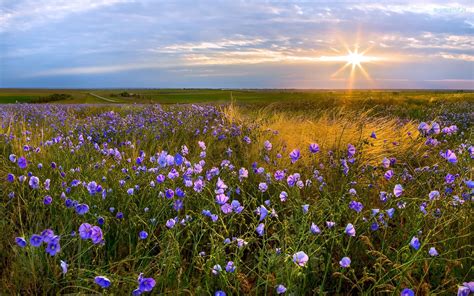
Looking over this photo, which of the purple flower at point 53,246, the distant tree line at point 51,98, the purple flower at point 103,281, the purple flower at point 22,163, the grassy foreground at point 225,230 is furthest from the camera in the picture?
the distant tree line at point 51,98

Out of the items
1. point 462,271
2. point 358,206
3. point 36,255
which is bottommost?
point 462,271

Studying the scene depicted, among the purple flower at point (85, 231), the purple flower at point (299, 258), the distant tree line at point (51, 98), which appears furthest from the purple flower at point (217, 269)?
the distant tree line at point (51, 98)

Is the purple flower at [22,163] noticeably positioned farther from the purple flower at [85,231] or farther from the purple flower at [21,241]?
the purple flower at [85,231]

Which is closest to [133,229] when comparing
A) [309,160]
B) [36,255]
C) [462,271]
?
[36,255]

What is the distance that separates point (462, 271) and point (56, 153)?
12.0ft

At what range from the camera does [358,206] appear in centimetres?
227

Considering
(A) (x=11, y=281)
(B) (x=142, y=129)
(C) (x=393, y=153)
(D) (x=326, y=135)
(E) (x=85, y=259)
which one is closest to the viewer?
(A) (x=11, y=281)

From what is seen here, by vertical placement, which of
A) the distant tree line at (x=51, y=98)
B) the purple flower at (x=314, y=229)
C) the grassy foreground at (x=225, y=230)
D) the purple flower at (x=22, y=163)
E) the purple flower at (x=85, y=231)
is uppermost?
the distant tree line at (x=51, y=98)

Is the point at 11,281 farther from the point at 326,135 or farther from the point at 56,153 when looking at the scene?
the point at 326,135

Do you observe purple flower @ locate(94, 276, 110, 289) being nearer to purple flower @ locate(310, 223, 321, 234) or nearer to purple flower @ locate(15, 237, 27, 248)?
purple flower @ locate(15, 237, 27, 248)

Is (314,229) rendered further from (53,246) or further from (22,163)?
(22,163)

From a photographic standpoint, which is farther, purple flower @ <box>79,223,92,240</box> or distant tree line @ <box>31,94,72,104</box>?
distant tree line @ <box>31,94,72,104</box>

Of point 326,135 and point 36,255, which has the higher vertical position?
point 326,135

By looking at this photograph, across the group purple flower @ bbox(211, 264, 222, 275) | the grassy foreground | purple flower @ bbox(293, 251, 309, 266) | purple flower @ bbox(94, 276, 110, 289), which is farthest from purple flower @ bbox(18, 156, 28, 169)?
purple flower @ bbox(293, 251, 309, 266)
